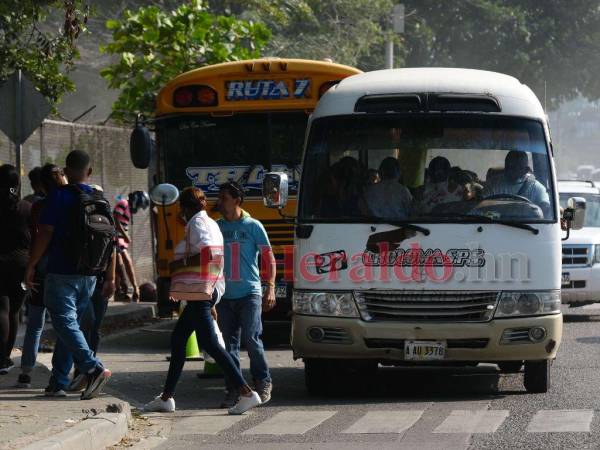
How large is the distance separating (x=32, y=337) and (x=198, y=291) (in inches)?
79.2

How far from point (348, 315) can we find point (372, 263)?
450 millimetres

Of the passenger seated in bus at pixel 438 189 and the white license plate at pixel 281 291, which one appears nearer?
the passenger seated in bus at pixel 438 189

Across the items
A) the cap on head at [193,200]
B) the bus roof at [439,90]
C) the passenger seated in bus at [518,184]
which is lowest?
the cap on head at [193,200]

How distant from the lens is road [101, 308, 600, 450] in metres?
9.48

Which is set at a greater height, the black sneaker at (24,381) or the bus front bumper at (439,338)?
the bus front bumper at (439,338)

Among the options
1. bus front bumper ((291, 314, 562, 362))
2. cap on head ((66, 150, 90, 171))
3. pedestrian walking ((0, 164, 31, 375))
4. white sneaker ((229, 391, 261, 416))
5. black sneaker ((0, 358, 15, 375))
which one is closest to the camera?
white sneaker ((229, 391, 261, 416))

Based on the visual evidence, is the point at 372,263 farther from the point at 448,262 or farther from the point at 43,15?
the point at 43,15

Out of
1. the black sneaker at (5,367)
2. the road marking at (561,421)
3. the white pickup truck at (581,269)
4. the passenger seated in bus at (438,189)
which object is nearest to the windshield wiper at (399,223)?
the passenger seated in bus at (438,189)

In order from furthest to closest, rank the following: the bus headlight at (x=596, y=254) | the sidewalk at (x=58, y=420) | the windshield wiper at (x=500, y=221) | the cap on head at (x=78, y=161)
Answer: the bus headlight at (x=596, y=254)
the windshield wiper at (x=500, y=221)
the cap on head at (x=78, y=161)
the sidewalk at (x=58, y=420)

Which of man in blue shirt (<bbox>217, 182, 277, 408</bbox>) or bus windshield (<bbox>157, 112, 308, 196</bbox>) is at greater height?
bus windshield (<bbox>157, 112, 308, 196</bbox>)

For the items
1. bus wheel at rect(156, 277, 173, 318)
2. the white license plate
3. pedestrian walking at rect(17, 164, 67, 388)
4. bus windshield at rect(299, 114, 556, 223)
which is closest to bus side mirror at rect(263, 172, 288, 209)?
bus windshield at rect(299, 114, 556, 223)

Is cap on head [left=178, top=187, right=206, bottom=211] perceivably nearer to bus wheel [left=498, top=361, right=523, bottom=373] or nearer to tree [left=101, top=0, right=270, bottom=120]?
bus wheel [left=498, top=361, right=523, bottom=373]

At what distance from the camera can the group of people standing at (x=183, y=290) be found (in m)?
10.9

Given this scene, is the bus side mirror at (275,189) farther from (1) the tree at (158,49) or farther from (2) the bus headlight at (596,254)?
(1) the tree at (158,49)
